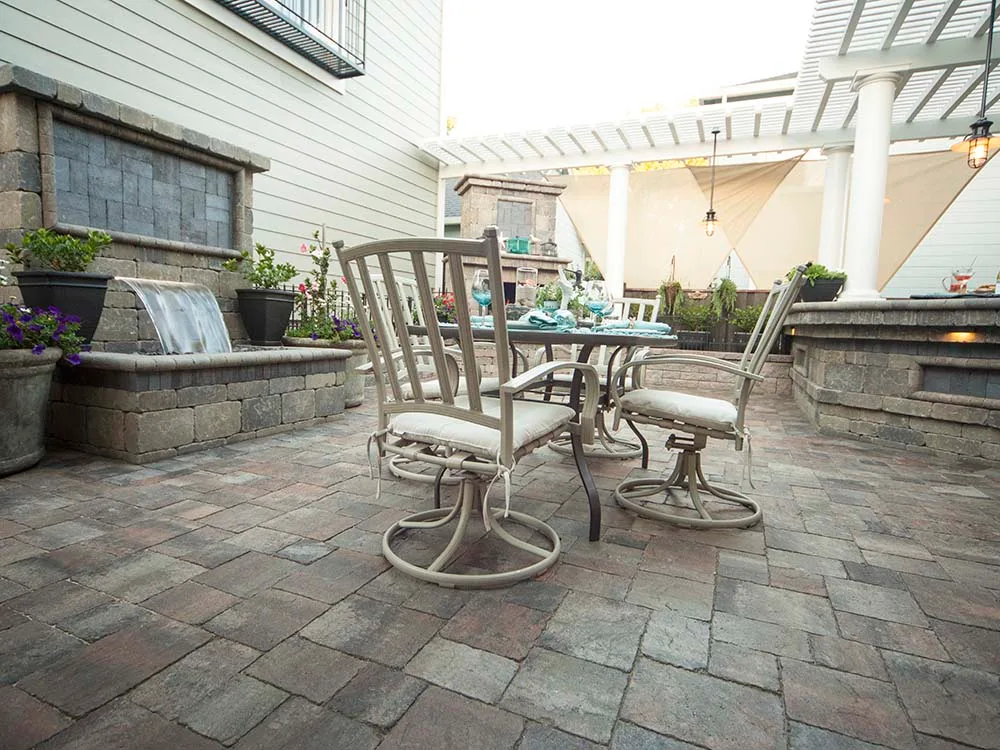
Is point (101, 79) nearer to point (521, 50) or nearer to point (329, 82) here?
point (329, 82)

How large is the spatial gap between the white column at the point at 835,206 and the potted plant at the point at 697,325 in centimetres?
151

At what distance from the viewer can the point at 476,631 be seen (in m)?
1.41

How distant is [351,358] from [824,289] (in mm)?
4598

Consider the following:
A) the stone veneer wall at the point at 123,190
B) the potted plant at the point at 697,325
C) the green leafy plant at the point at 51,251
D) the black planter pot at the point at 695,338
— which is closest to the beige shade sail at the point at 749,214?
the potted plant at the point at 697,325

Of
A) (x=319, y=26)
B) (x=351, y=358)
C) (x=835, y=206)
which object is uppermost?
(x=319, y=26)

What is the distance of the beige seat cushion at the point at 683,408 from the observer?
2.08 m

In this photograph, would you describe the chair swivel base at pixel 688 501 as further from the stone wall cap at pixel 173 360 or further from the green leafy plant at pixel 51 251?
the green leafy plant at pixel 51 251

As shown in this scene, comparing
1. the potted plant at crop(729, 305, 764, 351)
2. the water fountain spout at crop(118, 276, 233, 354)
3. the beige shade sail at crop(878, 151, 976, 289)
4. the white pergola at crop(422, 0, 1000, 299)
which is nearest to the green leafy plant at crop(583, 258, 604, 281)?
the white pergola at crop(422, 0, 1000, 299)

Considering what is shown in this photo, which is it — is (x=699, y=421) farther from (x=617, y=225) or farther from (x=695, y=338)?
(x=617, y=225)

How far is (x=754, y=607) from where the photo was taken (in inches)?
62.1

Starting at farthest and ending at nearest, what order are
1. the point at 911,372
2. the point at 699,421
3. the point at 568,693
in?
1. the point at 911,372
2. the point at 699,421
3. the point at 568,693

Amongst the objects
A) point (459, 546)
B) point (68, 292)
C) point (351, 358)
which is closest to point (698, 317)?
point (351, 358)

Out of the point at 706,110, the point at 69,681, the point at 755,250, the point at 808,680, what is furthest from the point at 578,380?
the point at 755,250

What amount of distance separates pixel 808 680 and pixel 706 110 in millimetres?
6810
